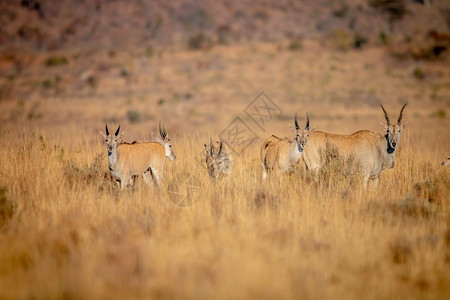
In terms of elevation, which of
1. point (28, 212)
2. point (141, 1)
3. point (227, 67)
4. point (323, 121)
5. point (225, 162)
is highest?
point (141, 1)

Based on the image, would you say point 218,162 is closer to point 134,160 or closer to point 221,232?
point 134,160

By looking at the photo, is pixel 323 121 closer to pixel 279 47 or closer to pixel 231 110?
pixel 231 110

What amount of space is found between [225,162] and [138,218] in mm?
3927

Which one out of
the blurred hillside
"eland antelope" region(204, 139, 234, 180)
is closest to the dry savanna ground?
"eland antelope" region(204, 139, 234, 180)

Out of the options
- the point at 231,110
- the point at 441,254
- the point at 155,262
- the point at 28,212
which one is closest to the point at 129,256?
the point at 155,262

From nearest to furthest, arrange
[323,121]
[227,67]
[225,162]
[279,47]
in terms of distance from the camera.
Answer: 1. [225,162]
2. [323,121]
3. [227,67]
4. [279,47]

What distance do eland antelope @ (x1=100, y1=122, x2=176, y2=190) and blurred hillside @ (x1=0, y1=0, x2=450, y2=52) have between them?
152 feet

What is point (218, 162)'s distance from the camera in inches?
391

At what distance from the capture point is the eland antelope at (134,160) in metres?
9.04

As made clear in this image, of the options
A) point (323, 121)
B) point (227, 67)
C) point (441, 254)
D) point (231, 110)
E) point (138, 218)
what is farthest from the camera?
point (227, 67)

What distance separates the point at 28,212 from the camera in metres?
6.88

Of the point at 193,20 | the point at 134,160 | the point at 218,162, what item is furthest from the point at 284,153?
the point at 193,20

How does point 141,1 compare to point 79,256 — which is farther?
point 141,1

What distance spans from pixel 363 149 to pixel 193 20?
61148 millimetres
